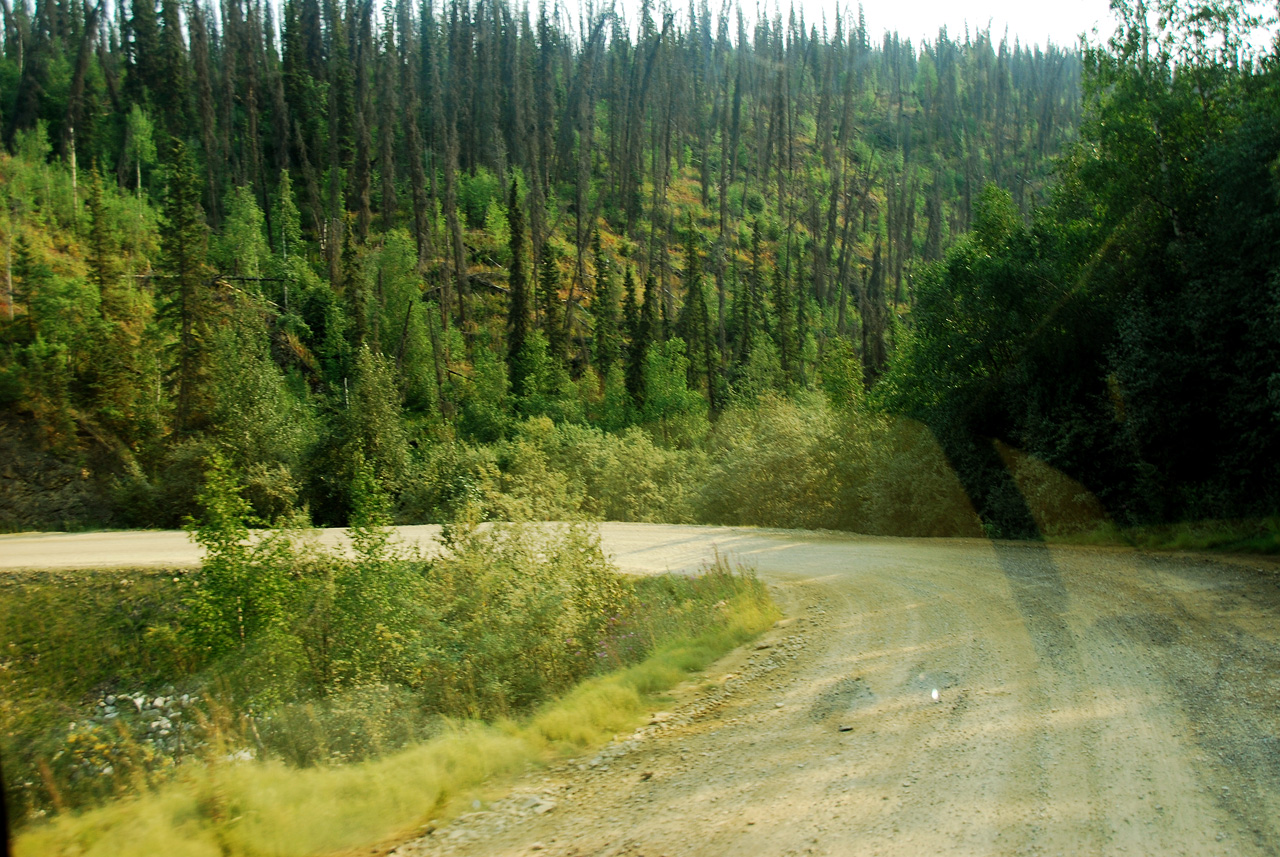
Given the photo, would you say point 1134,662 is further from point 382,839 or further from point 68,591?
point 68,591

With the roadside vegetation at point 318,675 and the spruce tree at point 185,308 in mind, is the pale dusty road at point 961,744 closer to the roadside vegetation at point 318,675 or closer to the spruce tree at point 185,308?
the roadside vegetation at point 318,675

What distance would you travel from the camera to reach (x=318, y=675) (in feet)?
36.7

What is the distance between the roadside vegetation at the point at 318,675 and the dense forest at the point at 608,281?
2.31m

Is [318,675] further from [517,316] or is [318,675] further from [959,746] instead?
[517,316]

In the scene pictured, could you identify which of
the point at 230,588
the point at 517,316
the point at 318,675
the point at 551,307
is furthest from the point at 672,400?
the point at 318,675

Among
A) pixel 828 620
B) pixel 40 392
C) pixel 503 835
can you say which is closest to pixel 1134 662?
pixel 828 620

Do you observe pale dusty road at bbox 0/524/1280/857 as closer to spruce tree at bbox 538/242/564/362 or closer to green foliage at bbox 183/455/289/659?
green foliage at bbox 183/455/289/659

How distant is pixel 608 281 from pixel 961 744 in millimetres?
56643

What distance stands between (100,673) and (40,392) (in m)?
27.5

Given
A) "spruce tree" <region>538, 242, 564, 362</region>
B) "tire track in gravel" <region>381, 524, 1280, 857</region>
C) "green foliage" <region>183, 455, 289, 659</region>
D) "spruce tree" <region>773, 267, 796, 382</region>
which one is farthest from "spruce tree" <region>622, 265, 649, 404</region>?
"tire track in gravel" <region>381, 524, 1280, 857</region>

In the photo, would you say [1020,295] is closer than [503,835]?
No

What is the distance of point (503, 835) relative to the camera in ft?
16.5

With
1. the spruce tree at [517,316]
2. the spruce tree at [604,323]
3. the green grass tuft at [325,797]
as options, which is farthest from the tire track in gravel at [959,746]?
the spruce tree at [604,323]

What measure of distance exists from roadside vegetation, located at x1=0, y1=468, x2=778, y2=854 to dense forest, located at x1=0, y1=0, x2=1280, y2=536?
7.59ft
